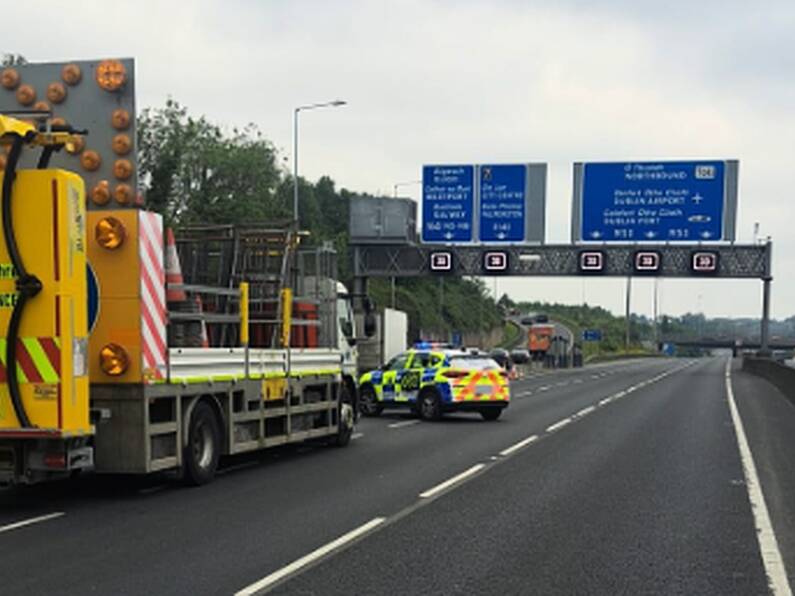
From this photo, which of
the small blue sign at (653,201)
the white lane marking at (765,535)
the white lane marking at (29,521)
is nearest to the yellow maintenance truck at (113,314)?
the white lane marking at (29,521)

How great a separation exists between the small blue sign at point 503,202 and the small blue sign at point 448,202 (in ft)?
1.88

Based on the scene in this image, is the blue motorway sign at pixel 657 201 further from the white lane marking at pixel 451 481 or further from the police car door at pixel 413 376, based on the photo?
the white lane marking at pixel 451 481

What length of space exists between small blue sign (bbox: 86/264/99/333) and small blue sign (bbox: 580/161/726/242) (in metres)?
29.0

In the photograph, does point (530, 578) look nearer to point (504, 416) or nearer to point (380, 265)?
point (504, 416)

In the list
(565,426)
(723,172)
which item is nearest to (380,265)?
(723,172)

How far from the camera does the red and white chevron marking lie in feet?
29.2

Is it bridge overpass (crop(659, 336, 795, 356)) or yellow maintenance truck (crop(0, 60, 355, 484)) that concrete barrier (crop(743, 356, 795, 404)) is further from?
bridge overpass (crop(659, 336, 795, 356))

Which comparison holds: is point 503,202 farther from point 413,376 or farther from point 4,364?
point 4,364

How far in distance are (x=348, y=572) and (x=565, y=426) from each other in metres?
12.1

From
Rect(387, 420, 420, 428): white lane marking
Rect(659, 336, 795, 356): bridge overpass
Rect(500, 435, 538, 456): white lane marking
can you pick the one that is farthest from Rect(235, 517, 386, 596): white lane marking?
Rect(659, 336, 795, 356): bridge overpass

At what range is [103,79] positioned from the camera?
366 inches

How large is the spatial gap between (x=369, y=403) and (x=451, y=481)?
10.3 metres

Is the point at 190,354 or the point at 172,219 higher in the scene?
the point at 172,219

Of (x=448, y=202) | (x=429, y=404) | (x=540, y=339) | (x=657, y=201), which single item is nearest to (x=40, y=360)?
(x=429, y=404)
